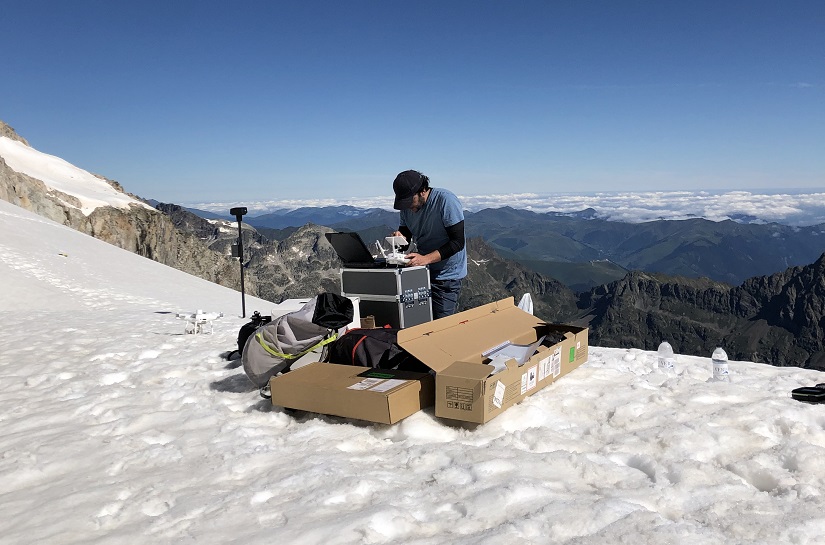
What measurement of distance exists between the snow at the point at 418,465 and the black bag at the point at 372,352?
2.23 feet

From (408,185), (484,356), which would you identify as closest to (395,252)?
(408,185)

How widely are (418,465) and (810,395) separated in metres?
3.39

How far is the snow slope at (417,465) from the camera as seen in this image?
9.64 ft

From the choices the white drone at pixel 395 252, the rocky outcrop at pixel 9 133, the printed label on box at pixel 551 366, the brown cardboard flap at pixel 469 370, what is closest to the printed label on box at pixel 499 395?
the brown cardboard flap at pixel 469 370

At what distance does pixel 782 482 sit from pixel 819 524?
0.53 metres

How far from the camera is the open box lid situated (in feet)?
16.1

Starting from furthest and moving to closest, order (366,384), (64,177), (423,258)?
(64,177) → (423,258) → (366,384)

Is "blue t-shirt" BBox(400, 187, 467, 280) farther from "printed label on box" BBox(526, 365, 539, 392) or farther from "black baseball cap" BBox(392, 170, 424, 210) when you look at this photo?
"printed label on box" BBox(526, 365, 539, 392)

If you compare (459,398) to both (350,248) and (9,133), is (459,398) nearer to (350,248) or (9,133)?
(350,248)

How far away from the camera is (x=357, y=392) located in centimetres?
447

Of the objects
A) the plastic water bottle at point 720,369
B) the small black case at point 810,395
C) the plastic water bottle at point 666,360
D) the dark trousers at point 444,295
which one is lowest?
the plastic water bottle at point 666,360

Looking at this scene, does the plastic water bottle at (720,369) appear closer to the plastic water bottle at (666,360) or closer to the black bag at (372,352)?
the plastic water bottle at (666,360)

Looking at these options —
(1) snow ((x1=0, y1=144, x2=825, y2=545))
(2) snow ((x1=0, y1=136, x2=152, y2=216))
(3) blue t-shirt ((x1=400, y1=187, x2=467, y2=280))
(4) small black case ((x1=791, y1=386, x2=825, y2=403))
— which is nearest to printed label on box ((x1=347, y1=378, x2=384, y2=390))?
(1) snow ((x1=0, y1=144, x2=825, y2=545))

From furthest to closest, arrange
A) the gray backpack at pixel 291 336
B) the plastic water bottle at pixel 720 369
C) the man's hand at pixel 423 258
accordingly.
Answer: the man's hand at pixel 423 258 → the plastic water bottle at pixel 720 369 → the gray backpack at pixel 291 336
